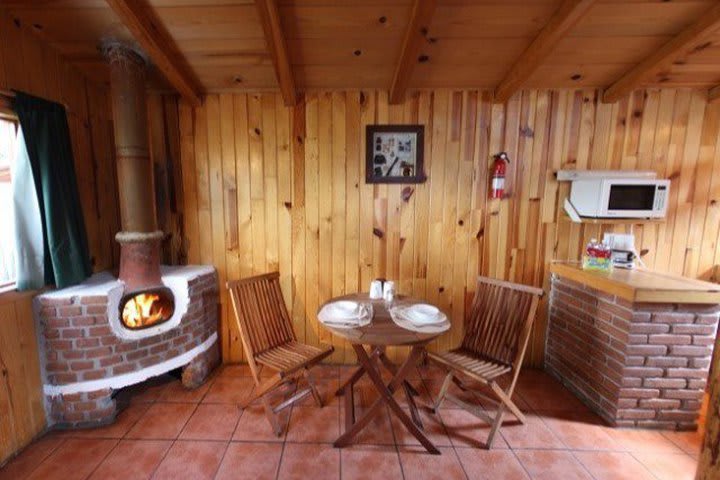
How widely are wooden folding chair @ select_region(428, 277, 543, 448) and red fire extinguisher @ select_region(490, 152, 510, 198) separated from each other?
765 millimetres

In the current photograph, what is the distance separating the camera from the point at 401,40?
215cm

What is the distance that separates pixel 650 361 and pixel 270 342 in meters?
2.54

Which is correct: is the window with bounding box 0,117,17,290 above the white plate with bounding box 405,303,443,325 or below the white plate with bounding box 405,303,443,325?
above

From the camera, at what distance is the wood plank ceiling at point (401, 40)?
192cm

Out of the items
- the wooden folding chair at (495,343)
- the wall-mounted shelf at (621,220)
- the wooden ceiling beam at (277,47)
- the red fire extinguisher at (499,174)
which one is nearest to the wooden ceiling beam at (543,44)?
the red fire extinguisher at (499,174)

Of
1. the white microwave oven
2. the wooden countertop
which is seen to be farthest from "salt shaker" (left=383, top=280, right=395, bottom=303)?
the white microwave oven

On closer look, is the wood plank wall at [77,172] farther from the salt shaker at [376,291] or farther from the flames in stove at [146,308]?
the salt shaker at [376,291]

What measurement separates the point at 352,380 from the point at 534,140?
7.85 ft

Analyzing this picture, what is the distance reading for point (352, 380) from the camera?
234 centimetres

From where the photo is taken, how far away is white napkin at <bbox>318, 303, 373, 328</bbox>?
1948 millimetres

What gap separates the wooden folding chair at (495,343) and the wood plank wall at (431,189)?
0.50 metres

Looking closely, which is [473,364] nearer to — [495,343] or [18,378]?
[495,343]

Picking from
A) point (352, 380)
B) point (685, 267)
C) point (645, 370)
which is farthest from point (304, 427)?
point (685, 267)

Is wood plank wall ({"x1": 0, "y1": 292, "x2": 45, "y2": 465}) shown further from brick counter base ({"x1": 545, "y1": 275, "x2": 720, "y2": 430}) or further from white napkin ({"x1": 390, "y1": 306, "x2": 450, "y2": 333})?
brick counter base ({"x1": 545, "y1": 275, "x2": 720, "y2": 430})
